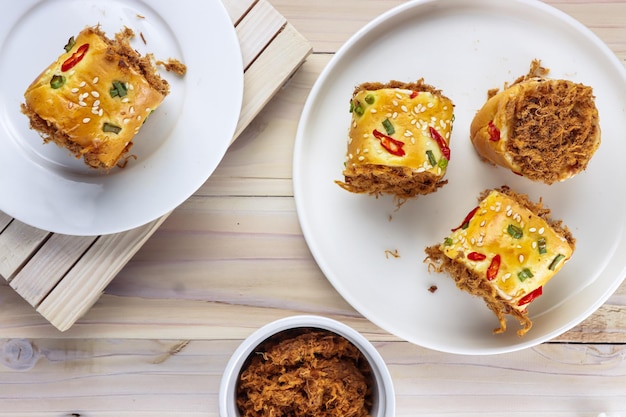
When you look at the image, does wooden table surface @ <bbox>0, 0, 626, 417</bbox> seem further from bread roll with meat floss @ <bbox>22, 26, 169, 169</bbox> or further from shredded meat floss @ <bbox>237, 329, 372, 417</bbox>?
bread roll with meat floss @ <bbox>22, 26, 169, 169</bbox>

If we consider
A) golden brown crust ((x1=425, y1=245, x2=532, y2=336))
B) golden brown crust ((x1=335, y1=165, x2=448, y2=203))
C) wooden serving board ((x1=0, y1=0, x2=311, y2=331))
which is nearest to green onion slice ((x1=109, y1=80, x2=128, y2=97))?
wooden serving board ((x1=0, y1=0, x2=311, y2=331))

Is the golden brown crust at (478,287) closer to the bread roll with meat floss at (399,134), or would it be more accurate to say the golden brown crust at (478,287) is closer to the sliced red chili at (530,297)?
→ the sliced red chili at (530,297)

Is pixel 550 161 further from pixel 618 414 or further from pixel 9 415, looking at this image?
pixel 9 415

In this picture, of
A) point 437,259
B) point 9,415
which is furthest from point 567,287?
point 9,415

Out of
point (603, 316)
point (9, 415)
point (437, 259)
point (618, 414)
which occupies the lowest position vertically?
point (618, 414)

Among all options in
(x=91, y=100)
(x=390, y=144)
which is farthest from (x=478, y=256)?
(x=91, y=100)

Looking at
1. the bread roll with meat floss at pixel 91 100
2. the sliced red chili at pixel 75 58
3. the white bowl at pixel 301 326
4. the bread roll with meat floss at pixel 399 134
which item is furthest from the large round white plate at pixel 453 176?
the sliced red chili at pixel 75 58
